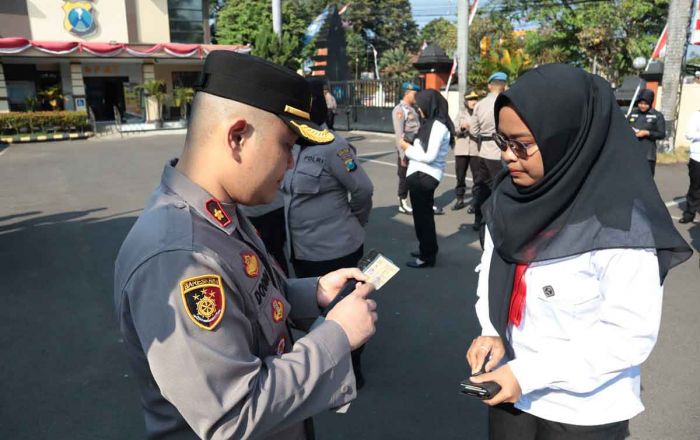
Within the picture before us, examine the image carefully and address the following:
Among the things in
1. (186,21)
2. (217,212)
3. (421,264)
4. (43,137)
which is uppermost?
(186,21)

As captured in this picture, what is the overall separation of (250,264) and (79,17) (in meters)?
24.5

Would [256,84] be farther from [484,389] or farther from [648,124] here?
[648,124]

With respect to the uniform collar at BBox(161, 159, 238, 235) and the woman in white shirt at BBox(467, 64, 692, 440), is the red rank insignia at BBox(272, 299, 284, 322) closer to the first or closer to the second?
the uniform collar at BBox(161, 159, 238, 235)

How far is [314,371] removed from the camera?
4.00ft

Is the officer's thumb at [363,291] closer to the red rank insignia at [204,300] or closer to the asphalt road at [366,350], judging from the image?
the red rank insignia at [204,300]

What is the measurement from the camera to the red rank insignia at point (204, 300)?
1092 mm

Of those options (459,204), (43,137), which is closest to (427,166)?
(459,204)

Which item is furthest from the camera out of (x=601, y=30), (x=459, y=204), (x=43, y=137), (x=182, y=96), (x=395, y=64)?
(x=395, y=64)

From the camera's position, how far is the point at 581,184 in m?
1.59

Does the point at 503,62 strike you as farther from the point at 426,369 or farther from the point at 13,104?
the point at 13,104

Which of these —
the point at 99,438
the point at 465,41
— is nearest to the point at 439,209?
the point at 99,438

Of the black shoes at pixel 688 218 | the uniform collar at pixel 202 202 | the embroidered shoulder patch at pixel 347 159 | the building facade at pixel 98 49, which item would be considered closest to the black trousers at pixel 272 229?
the embroidered shoulder patch at pixel 347 159

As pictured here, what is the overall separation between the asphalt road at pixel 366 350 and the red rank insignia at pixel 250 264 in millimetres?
1945

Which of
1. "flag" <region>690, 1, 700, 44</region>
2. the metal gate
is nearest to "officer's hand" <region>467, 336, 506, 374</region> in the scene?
"flag" <region>690, 1, 700, 44</region>
